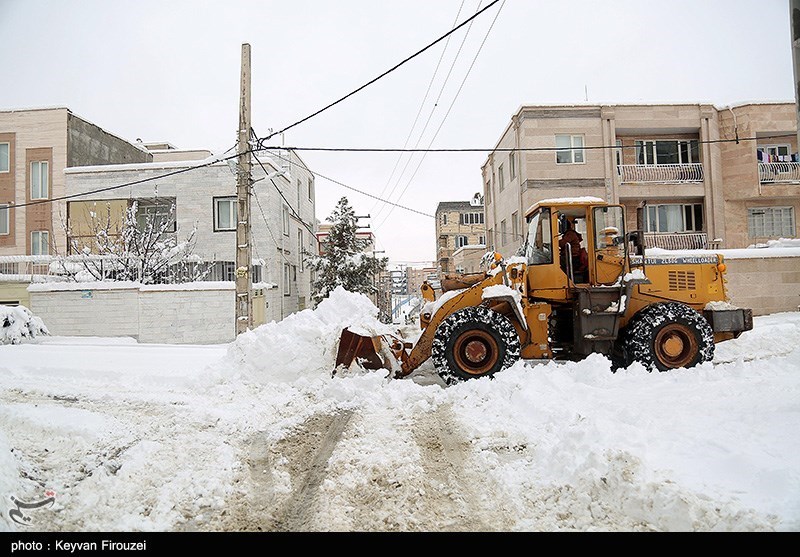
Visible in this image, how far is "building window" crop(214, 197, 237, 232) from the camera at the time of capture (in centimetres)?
2147

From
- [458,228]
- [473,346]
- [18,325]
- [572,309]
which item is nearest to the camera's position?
[473,346]

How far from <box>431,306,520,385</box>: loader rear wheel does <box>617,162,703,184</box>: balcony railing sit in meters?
19.2

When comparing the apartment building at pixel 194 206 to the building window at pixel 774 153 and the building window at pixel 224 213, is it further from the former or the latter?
the building window at pixel 774 153

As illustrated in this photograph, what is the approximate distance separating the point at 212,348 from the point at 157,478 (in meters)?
7.40

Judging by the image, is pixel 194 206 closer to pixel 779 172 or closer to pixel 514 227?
pixel 514 227

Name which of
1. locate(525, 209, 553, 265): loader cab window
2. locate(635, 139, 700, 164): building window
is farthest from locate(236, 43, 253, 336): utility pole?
locate(635, 139, 700, 164): building window

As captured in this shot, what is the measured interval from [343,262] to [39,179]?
14.5 metres

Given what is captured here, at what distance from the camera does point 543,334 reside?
786 centimetres

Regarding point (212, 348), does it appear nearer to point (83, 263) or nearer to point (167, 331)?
point (167, 331)

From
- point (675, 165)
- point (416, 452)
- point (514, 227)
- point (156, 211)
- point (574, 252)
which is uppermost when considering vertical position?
point (675, 165)

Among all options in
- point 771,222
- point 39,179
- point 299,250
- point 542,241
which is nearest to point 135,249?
point 39,179

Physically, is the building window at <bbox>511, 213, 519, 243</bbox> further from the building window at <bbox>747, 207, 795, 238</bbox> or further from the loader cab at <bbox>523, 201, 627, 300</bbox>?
the loader cab at <bbox>523, 201, 627, 300</bbox>

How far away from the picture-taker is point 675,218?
23.9 m
